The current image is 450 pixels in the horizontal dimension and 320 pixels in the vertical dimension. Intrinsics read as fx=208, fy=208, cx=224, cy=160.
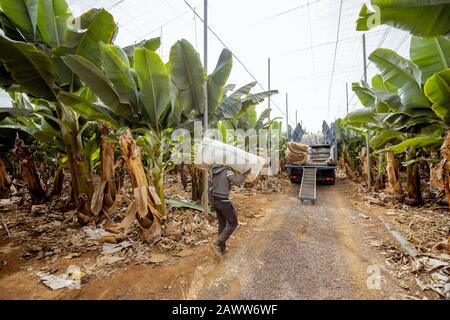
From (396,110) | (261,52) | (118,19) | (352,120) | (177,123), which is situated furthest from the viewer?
(261,52)

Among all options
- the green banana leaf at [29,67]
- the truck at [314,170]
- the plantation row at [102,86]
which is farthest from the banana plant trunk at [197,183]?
the truck at [314,170]

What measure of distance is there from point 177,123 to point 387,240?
458 cm

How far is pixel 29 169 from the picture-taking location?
5098mm

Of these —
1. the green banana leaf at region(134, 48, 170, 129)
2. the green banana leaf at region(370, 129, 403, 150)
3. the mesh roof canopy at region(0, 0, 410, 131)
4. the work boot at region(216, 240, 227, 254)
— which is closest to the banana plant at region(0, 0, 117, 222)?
the green banana leaf at region(134, 48, 170, 129)

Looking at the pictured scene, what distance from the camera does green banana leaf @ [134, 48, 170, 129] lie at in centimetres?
341

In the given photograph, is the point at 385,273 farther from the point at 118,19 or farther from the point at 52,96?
the point at 118,19

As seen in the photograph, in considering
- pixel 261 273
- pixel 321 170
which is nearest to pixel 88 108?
pixel 261 273

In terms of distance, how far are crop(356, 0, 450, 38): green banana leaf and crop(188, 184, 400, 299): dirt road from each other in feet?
9.73

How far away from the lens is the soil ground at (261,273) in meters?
2.41

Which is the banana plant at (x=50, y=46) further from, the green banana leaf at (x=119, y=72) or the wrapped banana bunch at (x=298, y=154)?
the wrapped banana bunch at (x=298, y=154)

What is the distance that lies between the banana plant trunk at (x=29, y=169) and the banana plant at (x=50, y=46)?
5.56 feet

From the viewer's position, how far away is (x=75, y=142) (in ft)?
13.5

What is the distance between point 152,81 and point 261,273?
11.4 feet
